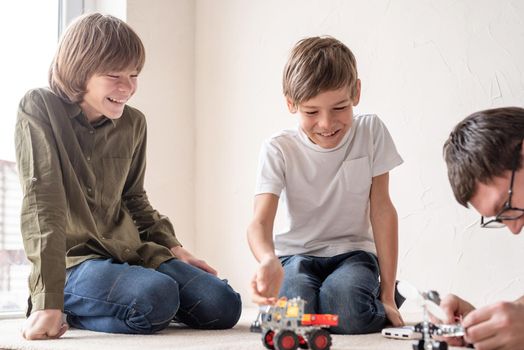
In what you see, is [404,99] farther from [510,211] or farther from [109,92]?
[510,211]

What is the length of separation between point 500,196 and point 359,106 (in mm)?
1121

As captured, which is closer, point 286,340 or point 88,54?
point 286,340

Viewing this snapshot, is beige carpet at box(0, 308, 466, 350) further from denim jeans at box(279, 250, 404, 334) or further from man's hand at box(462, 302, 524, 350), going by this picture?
man's hand at box(462, 302, 524, 350)

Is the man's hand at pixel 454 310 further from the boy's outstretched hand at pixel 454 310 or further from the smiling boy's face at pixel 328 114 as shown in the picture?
the smiling boy's face at pixel 328 114

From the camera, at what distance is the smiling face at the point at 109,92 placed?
4.88 feet

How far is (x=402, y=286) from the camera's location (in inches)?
37.2

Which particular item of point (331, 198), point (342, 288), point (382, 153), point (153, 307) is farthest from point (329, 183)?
point (153, 307)

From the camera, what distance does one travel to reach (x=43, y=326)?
1251 mm

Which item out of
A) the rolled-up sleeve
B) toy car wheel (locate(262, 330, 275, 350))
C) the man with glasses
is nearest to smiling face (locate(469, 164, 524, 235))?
the man with glasses

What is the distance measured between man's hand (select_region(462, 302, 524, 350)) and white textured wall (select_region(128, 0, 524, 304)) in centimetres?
93

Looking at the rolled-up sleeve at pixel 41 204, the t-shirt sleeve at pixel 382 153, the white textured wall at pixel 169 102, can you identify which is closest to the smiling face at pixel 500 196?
the t-shirt sleeve at pixel 382 153

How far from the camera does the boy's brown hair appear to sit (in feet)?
3.29

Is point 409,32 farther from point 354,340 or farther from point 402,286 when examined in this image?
point 402,286

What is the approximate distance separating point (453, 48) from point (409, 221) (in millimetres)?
501
